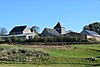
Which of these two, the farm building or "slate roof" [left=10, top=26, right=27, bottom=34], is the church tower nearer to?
the farm building

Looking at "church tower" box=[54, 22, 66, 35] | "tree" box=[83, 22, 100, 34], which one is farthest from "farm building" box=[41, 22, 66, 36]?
"tree" box=[83, 22, 100, 34]

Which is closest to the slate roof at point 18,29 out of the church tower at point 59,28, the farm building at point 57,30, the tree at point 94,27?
the farm building at point 57,30

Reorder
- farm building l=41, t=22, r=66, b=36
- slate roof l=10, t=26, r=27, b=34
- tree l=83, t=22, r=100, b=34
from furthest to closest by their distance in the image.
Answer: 1. tree l=83, t=22, r=100, b=34
2. slate roof l=10, t=26, r=27, b=34
3. farm building l=41, t=22, r=66, b=36

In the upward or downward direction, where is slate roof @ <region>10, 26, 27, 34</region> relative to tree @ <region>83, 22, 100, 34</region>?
downward

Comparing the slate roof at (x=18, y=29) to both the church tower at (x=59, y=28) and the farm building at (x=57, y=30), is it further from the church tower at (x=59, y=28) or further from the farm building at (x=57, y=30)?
the church tower at (x=59, y=28)

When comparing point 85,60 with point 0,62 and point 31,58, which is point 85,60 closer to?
point 31,58

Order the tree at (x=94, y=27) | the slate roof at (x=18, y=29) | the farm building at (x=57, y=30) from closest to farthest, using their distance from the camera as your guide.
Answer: the farm building at (x=57, y=30) < the slate roof at (x=18, y=29) < the tree at (x=94, y=27)

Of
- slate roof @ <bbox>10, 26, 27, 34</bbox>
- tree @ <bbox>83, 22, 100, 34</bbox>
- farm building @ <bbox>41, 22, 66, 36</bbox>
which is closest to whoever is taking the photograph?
farm building @ <bbox>41, 22, 66, 36</bbox>

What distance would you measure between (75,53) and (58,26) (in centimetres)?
8785

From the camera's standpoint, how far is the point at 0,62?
2941cm

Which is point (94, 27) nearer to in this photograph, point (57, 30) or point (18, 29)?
point (57, 30)

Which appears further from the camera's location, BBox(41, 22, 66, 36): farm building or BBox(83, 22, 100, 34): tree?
BBox(83, 22, 100, 34): tree

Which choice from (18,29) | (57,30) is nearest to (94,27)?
(57,30)

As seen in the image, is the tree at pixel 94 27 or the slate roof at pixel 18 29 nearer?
the slate roof at pixel 18 29
